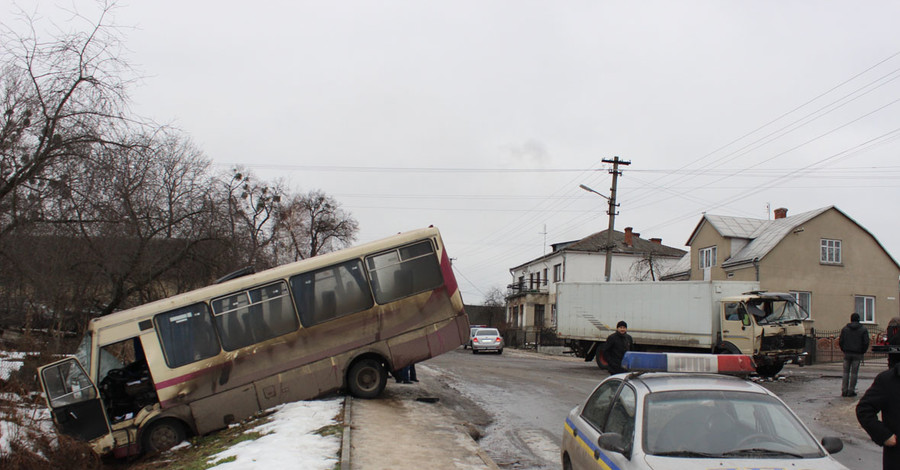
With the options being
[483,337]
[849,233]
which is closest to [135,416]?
[483,337]

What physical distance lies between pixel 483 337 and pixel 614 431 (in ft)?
108

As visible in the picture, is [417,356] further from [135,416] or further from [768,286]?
[768,286]

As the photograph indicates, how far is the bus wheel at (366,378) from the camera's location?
13.0 meters

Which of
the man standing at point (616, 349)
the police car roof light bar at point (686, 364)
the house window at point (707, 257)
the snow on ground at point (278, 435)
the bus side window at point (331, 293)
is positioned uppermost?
the house window at point (707, 257)

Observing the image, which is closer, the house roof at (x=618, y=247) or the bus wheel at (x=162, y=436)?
the bus wheel at (x=162, y=436)

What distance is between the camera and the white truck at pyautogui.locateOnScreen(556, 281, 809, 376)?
66.0 ft

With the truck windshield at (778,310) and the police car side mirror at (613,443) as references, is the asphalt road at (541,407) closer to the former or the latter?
the truck windshield at (778,310)

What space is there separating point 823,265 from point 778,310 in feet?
58.9

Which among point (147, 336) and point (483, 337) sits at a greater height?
point (147, 336)

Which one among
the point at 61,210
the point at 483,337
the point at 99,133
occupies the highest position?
the point at 99,133

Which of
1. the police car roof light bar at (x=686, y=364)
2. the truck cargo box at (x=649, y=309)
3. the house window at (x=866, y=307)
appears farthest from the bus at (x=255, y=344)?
the house window at (x=866, y=307)

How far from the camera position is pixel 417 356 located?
523 inches

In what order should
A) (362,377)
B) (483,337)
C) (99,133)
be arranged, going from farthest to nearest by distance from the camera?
(483,337), (99,133), (362,377)

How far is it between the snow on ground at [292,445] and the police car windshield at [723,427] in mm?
3998
